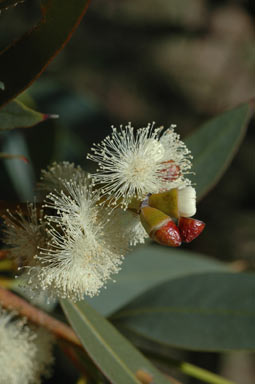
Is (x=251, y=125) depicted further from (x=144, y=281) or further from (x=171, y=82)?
(x=144, y=281)

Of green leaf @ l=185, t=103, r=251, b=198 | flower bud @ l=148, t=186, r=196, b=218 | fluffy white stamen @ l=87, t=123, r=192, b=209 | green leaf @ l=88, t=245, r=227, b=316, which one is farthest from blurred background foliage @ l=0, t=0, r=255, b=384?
flower bud @ l=148, t=186, r=196, b=218

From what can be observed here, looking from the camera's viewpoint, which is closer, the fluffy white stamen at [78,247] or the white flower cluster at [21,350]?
the fluffy white stamen at [78,247]

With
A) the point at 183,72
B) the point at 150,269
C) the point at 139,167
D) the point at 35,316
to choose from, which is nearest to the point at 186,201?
the point at 139,167

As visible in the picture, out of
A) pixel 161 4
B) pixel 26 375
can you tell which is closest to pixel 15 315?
pixel 26 375

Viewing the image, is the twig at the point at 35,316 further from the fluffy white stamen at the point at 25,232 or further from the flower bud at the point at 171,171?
the flower bud at the point at 171,171

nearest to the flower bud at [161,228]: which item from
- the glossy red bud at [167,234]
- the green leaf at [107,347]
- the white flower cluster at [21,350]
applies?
the glossy red bud at [167,234]
